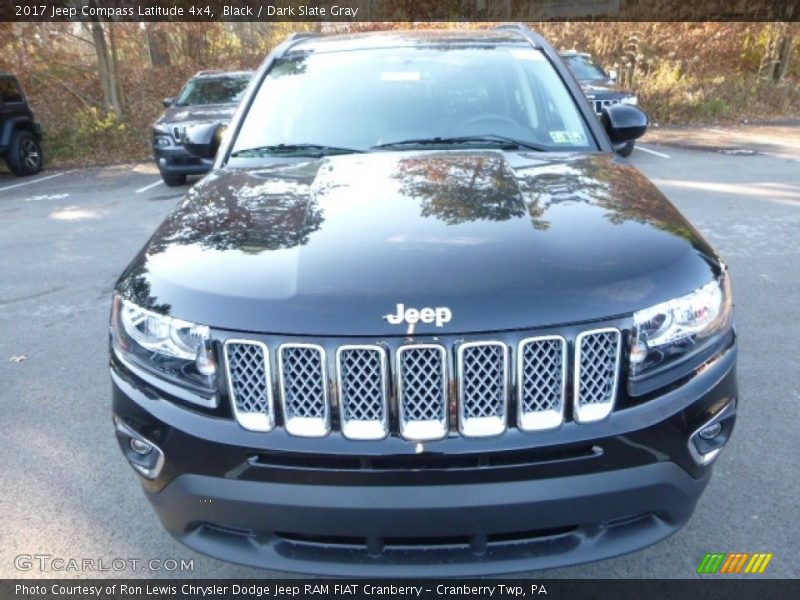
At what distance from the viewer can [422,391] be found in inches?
74.4

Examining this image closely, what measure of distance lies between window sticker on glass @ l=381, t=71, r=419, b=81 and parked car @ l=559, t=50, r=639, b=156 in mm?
7752

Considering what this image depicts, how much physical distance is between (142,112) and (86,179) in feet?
16.1

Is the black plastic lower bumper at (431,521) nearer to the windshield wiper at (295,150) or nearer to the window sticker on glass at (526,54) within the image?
the windshield wiper at (295,150)

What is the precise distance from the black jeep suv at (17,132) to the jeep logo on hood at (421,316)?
13333mm

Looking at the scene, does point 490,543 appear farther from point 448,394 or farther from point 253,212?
point 253,212

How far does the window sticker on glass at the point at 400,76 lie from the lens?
358cm

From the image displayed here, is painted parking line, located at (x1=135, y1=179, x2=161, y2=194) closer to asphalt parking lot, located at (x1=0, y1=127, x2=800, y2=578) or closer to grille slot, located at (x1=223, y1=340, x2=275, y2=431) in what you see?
asphalt parking lot, located at (x1=0, y1=127, x2=800, y2=578)

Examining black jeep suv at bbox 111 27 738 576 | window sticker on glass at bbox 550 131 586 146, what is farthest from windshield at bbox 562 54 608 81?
black jeep suv at bbox 111 27 738 576

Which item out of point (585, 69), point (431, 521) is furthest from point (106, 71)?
point (431, 521)

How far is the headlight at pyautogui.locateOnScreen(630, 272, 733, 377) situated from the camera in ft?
6.46

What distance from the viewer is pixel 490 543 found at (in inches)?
78.9

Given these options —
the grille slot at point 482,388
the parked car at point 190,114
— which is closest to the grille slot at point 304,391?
the grille slot at point 482,388

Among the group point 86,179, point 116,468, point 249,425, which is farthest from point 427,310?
point 86,179

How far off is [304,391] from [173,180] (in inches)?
398
